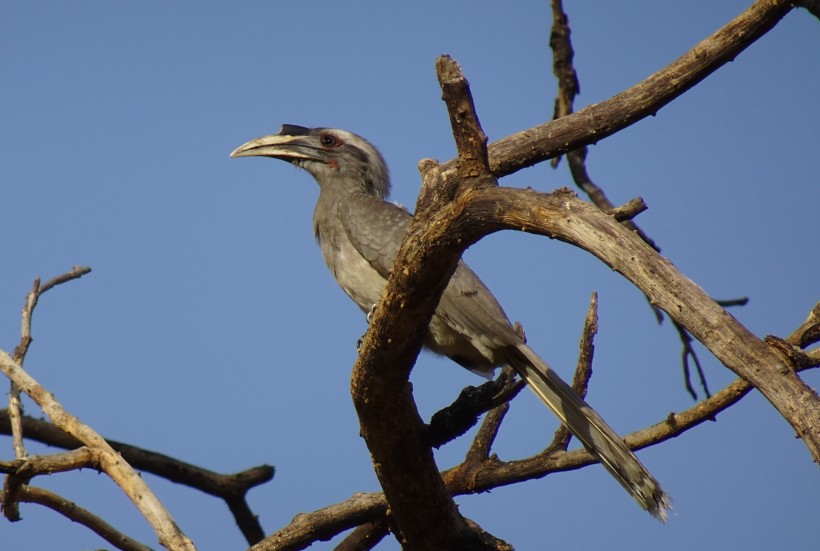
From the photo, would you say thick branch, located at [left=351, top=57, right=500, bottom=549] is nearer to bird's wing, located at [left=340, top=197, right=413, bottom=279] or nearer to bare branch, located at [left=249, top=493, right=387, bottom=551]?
bare branch, located at [left=249, top=493, right=387, bottom=551]

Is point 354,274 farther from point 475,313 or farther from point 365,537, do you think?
point 365,537

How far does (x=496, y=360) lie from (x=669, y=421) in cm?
109

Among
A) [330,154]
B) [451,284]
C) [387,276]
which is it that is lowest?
[451,284]

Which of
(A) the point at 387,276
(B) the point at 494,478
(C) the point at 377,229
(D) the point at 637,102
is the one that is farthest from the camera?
(C) the point at 377,229

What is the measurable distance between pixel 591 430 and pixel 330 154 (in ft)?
10.6

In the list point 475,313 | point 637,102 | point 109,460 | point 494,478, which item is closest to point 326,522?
point 494,478

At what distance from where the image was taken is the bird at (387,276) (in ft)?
16.7

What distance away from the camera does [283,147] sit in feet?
24.0

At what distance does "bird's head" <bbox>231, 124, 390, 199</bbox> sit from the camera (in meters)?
7.22

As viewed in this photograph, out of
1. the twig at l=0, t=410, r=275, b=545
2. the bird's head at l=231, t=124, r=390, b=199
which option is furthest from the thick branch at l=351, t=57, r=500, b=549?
the bird's head at l=231, t=124, r=390, b=199

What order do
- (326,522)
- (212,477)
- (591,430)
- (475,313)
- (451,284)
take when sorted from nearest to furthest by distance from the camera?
(591,430) → (326,522) → (475,313) → (451,284) → (212,477)

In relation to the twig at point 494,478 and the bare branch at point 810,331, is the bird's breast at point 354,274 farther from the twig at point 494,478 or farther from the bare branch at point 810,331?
the bare branch at point 810,331

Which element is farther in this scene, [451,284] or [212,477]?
[212,477]

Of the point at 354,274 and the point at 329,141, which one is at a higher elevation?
the point at 329,141
